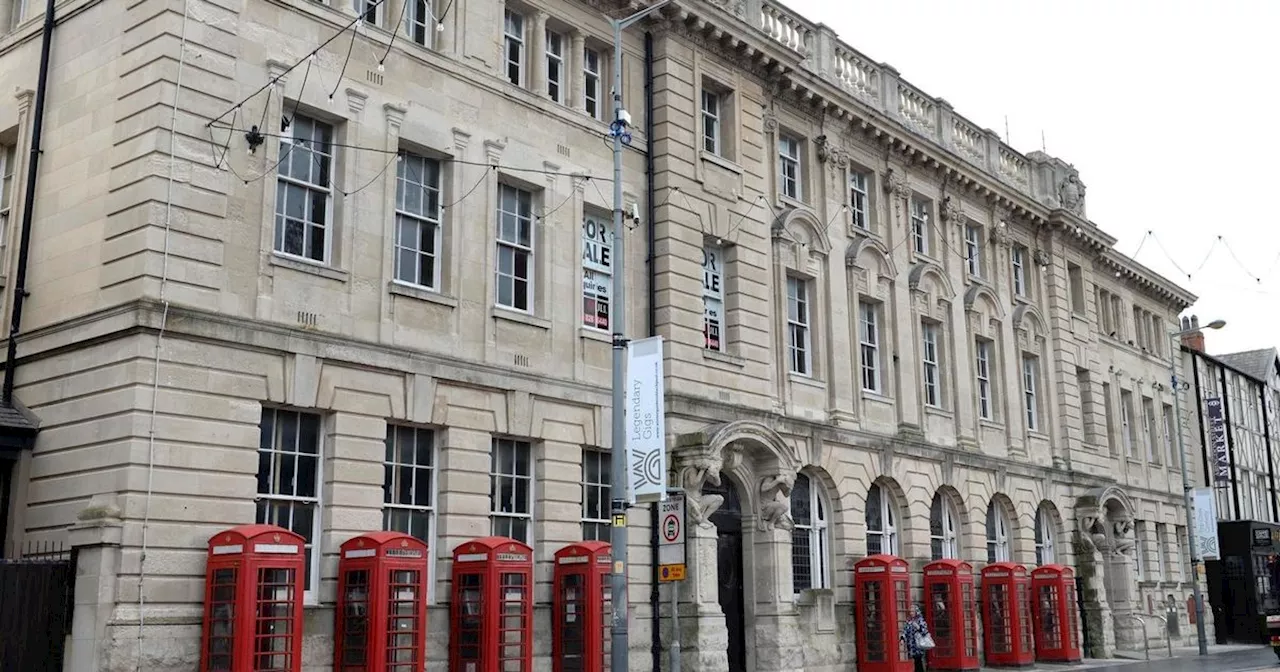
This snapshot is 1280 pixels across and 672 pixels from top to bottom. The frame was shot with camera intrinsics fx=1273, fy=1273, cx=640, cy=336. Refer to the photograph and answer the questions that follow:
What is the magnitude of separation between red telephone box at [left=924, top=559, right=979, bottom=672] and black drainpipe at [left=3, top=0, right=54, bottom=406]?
66.7 ft

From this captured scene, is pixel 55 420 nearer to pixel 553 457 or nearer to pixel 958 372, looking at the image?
pixel 553 457

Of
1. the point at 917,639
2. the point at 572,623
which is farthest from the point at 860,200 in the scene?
the point at 572,623

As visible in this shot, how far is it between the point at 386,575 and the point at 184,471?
302 cm

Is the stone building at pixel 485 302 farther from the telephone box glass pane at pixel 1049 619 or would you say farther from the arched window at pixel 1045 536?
the telephone box glass pane at pixel 1049 619

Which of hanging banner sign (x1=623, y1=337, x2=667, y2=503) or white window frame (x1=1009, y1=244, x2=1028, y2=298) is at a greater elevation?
white window frame (x1=1009, y1=244, x2=1028, y2=298)

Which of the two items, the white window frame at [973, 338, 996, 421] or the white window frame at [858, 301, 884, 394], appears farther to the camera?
the white window frame at [973, 338, 996, 421]

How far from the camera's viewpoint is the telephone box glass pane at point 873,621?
27.3 meters

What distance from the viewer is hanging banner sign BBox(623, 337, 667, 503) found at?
19.5 m

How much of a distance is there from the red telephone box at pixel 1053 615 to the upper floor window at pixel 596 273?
16335mm

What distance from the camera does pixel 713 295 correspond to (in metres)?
26.1

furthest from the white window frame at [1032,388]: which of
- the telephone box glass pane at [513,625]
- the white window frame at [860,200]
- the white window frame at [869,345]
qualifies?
the telephone box glass pane at [513,625]

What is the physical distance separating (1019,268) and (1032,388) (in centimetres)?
360

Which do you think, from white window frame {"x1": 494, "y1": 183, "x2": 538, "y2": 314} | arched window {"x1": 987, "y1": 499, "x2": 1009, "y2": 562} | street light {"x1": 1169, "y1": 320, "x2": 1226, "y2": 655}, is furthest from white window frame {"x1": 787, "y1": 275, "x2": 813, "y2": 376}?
street light {"x1": 1169, "y1": 320, "x2": 1226, "y2": 655}

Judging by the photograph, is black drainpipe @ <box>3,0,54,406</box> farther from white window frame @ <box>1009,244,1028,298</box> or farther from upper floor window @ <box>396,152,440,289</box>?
white window frame @ <box>1009,244,1028,298</box>
